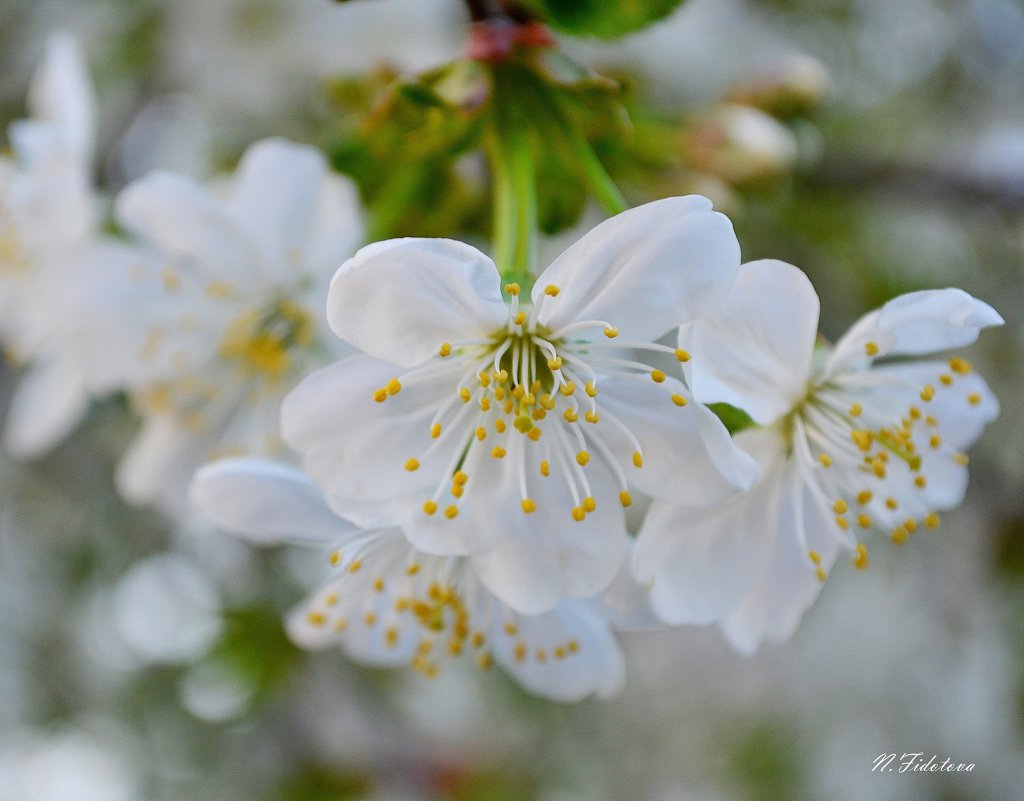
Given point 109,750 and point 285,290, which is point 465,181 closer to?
point 285,290

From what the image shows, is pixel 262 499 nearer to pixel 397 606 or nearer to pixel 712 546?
pixel 397 606

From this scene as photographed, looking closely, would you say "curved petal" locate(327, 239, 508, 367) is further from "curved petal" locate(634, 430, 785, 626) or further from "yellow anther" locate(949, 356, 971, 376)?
"yellow anther" locate(949, 356, 971, 376)

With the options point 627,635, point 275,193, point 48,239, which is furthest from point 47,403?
point 627,635

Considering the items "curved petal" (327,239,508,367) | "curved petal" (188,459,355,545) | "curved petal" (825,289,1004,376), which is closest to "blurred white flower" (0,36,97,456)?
"curved petal" (188,459,355,545)

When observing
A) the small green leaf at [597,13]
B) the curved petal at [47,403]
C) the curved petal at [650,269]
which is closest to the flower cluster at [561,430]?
the curved petal at [650,269]

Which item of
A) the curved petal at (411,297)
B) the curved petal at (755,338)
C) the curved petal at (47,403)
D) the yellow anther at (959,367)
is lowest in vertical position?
the curved petal at (47,403)

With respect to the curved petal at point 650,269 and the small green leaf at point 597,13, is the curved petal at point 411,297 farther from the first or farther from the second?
the small green leaf at point 597,13
